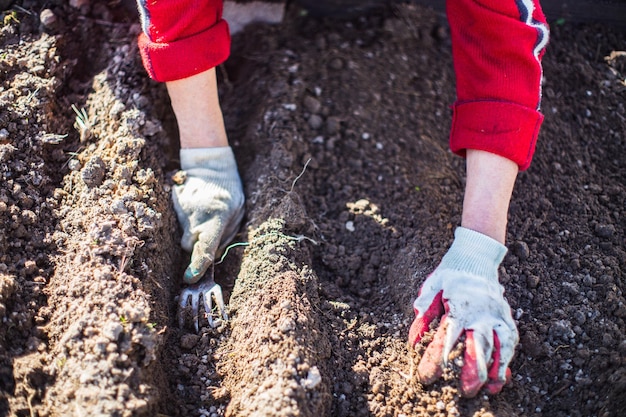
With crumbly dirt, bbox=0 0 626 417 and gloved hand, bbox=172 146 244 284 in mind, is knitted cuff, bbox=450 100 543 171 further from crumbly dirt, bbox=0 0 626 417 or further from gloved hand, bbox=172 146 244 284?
gloved hand, bbox=172 146 244 284

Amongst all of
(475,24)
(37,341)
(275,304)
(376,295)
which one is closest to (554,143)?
(475,24)

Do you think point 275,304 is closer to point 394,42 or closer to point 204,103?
point 204,103

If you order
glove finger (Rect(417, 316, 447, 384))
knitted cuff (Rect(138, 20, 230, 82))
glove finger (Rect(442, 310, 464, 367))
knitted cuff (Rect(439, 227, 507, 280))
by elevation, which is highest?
knitted cuff (Rect(138, 20, 230, 82))

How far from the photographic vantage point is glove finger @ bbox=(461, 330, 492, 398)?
4.52 ft

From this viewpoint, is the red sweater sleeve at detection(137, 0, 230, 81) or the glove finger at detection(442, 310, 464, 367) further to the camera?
the red sweater sleeve at detection(137, 0, 230, 81)

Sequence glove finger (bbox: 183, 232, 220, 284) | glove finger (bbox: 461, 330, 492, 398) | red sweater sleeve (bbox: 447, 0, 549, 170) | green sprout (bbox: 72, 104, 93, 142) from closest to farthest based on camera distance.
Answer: glove finger (bbox: 461, 330, 492, 398) < red sweater sleeve (bbox: 447, 0, 549, 170) < glove finger (bbox: 183, 232, 220, 284) < green sprout (bbox: 72, 104, 93, 142)

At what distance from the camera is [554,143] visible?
1.95 metres

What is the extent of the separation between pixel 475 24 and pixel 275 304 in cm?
86

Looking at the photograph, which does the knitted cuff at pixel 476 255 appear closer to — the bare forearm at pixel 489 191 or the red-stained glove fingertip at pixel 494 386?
the bare forearm at pixel 489 191

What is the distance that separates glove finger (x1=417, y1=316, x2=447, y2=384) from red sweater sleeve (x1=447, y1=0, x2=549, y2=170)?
1.53ft

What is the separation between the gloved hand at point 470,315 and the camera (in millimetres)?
1397

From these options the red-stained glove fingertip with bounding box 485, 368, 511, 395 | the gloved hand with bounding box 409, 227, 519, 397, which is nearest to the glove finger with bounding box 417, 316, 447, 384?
the gloved hand with bounding box 409, 227, 519, 397

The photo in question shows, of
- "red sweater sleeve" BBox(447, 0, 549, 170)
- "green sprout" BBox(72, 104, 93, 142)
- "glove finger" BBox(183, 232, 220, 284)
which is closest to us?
"red sweater sleeve" BBox(447, 0, 549, 170)

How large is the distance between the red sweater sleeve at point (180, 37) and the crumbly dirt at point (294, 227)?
8.2 inches
